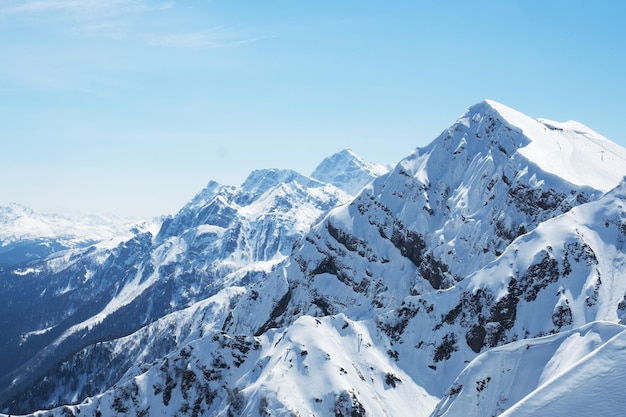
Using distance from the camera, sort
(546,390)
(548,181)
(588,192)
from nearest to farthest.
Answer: (546,390) < (588,192) < (548,181)

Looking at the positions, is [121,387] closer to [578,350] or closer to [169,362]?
[169,362]

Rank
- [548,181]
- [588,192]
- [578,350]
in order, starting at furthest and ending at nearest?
[548,181]
[588,192]
[578,350]

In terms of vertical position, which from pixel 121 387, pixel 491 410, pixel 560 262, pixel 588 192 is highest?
pixel 588 192

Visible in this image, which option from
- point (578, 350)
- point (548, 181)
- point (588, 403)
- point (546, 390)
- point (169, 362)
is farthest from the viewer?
point (548, 181)

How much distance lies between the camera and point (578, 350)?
304 feet

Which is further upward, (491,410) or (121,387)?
(491,410)

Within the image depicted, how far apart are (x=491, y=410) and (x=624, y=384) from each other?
62145 millimetres

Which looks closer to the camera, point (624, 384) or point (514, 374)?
point (624, 384)

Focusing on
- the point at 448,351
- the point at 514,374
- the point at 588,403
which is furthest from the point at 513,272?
the point at 588,403

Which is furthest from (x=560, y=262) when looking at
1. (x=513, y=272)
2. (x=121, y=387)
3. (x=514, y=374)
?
(x=121, y=387)

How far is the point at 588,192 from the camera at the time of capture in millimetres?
181125

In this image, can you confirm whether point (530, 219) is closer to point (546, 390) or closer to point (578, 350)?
point (578, 350)

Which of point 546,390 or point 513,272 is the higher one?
point 546,390

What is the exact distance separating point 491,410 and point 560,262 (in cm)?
6332
